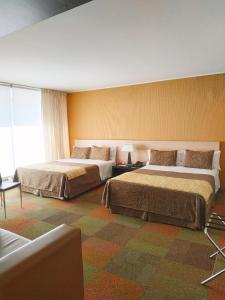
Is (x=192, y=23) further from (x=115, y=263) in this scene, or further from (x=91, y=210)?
(x=91, y=210)

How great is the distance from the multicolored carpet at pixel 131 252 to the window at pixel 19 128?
193 cm

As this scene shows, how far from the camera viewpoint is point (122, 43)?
2.80m

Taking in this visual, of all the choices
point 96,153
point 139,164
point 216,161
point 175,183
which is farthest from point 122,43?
→ point 96,153

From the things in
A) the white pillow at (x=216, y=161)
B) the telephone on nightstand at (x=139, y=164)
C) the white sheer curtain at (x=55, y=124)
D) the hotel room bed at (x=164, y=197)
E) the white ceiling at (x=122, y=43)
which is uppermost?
the white ceiling at (x=122, y=43)

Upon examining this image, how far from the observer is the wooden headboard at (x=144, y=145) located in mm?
4672

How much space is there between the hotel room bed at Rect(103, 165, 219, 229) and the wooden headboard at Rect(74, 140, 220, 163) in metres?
1.00

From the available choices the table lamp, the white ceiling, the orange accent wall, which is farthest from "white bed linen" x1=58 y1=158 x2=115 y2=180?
the white ceiling

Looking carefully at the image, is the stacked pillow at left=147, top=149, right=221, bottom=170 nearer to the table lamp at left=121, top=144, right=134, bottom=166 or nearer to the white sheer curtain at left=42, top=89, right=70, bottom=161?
the table lamp at left=121, top=144, right=134, bottom=166

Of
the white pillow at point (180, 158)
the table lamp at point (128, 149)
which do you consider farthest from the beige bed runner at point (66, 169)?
the white pillow at point (180, 158)

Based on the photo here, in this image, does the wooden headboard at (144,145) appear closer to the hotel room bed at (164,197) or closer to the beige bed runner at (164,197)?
the hotel room bed at (164,197)

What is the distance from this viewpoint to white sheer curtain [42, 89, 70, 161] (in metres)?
5.96

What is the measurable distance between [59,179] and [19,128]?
226cm

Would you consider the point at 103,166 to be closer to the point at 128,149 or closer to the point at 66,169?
the point at 128,149

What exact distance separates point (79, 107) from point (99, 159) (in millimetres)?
1810
